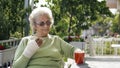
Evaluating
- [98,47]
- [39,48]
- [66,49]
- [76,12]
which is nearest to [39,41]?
[39,48]

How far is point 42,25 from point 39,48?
0.22 meters

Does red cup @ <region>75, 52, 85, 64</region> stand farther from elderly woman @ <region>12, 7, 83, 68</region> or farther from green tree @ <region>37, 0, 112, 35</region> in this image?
green tree @ <region>37, 0, 112, 35</region>

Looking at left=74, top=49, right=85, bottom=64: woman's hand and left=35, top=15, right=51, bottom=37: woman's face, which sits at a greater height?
left=35, top=15, right=51, bottom=37: woman's face

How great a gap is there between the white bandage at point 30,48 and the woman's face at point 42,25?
0.14 metres

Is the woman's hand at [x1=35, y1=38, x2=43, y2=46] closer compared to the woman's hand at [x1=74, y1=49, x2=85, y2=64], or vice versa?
the woman's hand at [x1=74, y1=49, x2=85, y2=64]

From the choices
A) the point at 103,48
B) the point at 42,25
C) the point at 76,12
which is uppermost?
the point at 42,25

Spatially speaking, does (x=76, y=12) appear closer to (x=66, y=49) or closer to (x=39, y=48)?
(x=66, y=49)

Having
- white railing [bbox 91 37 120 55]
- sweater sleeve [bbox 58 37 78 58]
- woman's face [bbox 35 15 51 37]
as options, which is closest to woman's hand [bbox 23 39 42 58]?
woman's face [bbox 35 15 51 37]

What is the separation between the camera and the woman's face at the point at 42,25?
4164 millimetres

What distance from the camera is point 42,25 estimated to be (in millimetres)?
4164

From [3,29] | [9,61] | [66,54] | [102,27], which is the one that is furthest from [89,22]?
[102,27]

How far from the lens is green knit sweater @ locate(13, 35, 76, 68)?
4095mm

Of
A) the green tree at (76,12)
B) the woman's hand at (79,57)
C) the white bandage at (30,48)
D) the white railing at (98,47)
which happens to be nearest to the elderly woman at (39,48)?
the white bandage at (30,48)

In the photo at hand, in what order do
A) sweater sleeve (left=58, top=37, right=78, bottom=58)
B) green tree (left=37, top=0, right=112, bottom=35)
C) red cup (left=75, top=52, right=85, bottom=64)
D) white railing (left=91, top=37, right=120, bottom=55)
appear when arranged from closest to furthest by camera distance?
red cup (left=75, top=52, right=85, bottom=64) < sweater sleeve (left=58, top=37, right=78, bottom=58) < white railing (left=91, top=37, right=120, bottom=55) < green tree (left=37, top=0, right=112, bottom=35)
